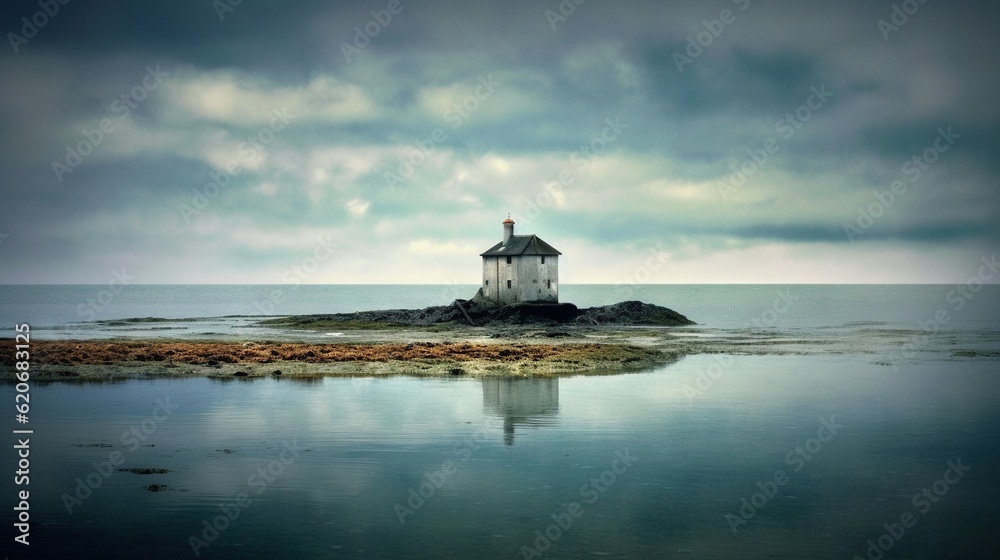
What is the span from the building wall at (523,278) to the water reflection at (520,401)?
51178mm

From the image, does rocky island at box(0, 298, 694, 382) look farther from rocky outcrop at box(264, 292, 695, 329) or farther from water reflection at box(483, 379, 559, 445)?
rocky outcrop at box(264, 292, 695, 329)

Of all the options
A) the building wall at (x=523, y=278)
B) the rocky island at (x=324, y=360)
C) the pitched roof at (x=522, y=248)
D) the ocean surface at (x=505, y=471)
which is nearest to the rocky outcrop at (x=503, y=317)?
the building wall at (x=523, y=278)

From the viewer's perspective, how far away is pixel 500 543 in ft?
46.1

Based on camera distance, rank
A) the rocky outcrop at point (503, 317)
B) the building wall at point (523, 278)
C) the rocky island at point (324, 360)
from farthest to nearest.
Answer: the building wall at point (523, 278) < the rocky outcrop at point (503, 317) < the rocky island at point (324, 360)

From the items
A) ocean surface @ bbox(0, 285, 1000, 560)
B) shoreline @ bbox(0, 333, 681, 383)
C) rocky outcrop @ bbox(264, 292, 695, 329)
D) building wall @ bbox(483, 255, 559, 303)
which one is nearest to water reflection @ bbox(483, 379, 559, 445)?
ocean surface @ bbox(0, 285, 1000, 560)

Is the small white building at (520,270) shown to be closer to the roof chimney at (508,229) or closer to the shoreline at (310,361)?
the roof chimney at (508,229)

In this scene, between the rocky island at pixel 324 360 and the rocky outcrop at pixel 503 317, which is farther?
the rocky outcrop at pixel 503 317

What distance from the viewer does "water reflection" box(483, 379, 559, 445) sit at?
84.2 feet

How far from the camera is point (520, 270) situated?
287 ft

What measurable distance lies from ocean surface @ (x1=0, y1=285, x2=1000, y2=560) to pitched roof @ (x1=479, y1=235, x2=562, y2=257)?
5326cm

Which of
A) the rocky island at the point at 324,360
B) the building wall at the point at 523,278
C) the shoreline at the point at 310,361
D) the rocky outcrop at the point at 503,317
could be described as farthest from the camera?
the building wall at the point at 523,278

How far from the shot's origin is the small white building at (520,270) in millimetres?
87438

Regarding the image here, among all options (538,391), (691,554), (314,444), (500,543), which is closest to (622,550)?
(691,554)

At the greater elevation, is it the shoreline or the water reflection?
the shoreline
